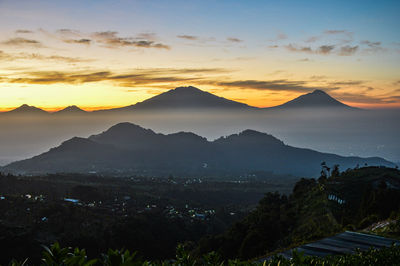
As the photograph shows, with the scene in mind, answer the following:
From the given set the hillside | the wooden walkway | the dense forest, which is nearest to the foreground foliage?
the dense forest

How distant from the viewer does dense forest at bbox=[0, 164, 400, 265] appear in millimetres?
27422

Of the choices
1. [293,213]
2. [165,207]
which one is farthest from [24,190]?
[293,213]

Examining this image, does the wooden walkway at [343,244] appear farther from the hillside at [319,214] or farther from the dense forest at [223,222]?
the hillside at [319,214]

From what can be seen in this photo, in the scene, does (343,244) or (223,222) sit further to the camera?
(223,222)

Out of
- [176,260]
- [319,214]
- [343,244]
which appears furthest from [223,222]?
[176,260]

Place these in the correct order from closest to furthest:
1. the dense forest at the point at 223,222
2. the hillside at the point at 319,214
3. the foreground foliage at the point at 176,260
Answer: the foreground foliage at the point at 176,260, the hillside at the point at 319,214, the dense forest at the point at 223,222

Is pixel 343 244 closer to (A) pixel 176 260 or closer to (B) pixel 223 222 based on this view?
(A) pixel 176 260

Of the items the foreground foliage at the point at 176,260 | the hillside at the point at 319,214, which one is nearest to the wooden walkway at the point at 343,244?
the foreground foliage at the point at 176,260

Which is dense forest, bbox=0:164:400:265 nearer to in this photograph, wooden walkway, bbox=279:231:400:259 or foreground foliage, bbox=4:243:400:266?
foreground foliage, bbox=4:243:400:266

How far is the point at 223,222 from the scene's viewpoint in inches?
2945

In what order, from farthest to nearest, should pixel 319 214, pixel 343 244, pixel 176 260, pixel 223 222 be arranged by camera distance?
pixel 223 222 → pixel 319 214 → pixel 343 244 → pixel 176 260

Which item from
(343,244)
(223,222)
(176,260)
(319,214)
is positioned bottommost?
(223,222)

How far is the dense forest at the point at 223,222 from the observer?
90.0 ft

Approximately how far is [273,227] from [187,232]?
110 feet
